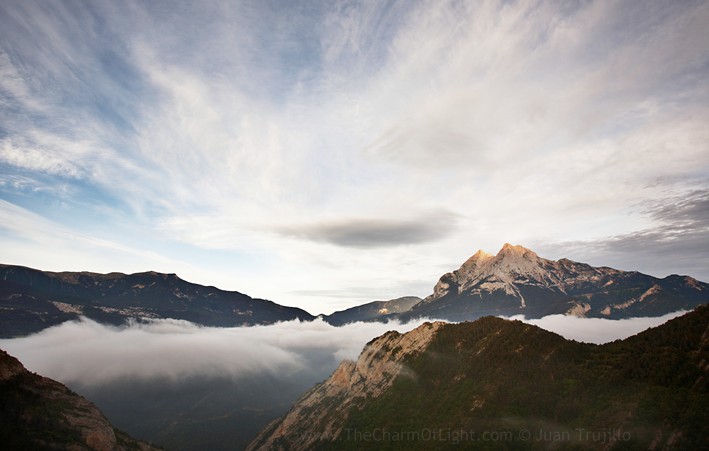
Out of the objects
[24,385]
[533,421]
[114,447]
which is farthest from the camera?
[533,421]

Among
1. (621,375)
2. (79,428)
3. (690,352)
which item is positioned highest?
(690,352)

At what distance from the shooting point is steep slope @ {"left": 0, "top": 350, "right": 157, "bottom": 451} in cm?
9559

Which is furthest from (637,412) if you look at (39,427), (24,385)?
(24,385)

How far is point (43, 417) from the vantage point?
10706cm

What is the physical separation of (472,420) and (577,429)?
53059 millimetres

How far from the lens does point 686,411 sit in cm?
11431

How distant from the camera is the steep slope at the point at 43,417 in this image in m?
95.6

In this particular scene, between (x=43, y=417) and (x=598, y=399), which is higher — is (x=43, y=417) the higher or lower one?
the lower one

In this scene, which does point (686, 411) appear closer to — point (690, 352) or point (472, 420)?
point (690, 352)

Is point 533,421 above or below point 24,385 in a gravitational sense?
below

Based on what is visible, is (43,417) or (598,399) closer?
(43,417)

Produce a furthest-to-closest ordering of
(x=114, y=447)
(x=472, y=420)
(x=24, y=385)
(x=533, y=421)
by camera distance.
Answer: (x=472, y=420), (x=533, y=421), (x=114, y=447), (x=24, y=385)

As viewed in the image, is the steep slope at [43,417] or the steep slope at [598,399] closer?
the steep slope at [43,417]

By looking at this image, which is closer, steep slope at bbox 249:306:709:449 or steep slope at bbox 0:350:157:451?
steep slope at bbox 0:350:157:451
